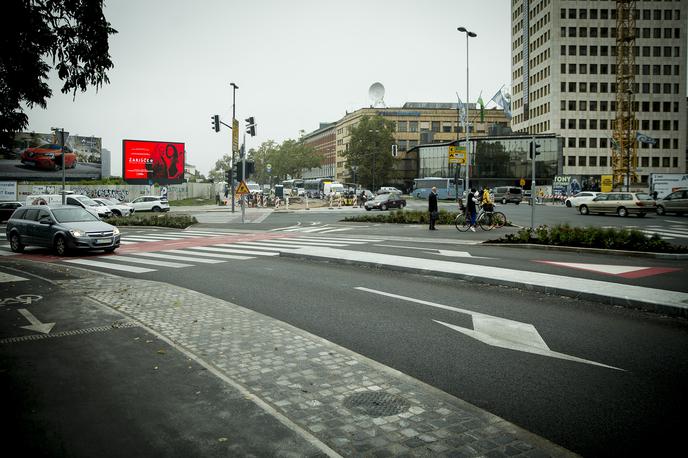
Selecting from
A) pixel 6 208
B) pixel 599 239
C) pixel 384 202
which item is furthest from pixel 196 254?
pixel 384 202

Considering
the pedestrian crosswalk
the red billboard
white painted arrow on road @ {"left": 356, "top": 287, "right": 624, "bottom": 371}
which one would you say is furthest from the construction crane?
white painted arrow on road @ {"left": 356, "top": 287, "right": 624, "bottom": 371}

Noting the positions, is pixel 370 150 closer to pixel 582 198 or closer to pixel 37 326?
pixel 582 198

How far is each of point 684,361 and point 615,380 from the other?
105 cm

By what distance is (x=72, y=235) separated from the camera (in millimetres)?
15312

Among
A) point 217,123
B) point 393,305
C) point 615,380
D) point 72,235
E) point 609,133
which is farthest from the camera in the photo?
point 609,133

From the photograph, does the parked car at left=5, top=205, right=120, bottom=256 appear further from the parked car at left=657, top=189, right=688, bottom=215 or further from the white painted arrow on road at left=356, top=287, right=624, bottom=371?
the parked car at left=657, top=189, right=688, bottom=215

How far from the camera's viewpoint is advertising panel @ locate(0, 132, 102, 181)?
61.8 metres

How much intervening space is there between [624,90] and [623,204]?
66.4 m

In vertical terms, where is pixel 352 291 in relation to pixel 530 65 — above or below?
below

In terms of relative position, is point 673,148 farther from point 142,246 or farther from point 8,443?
point 8,443

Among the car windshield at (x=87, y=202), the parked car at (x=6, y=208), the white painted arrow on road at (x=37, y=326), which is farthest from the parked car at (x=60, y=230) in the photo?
the parked car at (x=6, y=208)

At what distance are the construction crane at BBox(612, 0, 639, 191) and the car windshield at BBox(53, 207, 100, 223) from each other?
85.9m

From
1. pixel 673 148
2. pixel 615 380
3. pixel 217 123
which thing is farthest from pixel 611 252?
pixel 673 148

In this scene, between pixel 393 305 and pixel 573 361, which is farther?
pixel 393 305
